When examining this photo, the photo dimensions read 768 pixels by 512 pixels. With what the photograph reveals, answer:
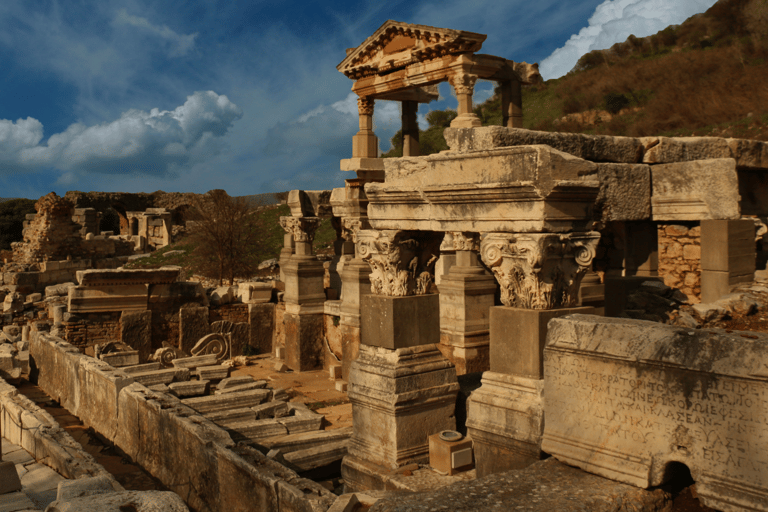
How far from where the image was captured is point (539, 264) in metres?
4.86

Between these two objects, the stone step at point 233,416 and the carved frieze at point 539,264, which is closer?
the carved frieze at point 539,264

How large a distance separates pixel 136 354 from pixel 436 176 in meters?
8.26

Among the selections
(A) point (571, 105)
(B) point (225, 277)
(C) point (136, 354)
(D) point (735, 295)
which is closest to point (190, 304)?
(C) point (136, 354)

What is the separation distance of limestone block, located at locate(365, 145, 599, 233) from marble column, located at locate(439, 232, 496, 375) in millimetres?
3756

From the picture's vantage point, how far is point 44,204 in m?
23.0

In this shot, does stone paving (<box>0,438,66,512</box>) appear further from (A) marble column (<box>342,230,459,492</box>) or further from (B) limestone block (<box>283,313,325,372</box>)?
(B) limestone block (<box>283,313,325,372</box>)

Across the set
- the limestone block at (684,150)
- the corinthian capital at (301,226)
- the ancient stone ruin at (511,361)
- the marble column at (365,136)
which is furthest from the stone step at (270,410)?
the marble column at (365,136)

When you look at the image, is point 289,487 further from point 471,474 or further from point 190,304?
point 190,304

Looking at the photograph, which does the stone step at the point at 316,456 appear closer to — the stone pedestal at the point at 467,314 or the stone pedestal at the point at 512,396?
the stone pedestal at the point at 512,396

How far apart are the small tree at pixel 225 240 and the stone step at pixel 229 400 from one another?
12.3 metres

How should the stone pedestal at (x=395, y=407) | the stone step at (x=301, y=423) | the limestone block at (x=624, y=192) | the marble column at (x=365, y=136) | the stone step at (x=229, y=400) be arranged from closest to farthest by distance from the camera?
1. the stone pedestal at (x=395, y=407)
2. the limestone block at (x=624, y=192)
3. the stone step at (x=301, y=423)
4. the stone step at (x=229, y=400)
5. the marble column at (x=365, y=136)

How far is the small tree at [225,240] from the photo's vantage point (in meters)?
22.2

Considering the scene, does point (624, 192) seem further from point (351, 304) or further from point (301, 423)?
point (351, 304)

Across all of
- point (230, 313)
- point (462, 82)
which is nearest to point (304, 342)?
point (230, 313)
